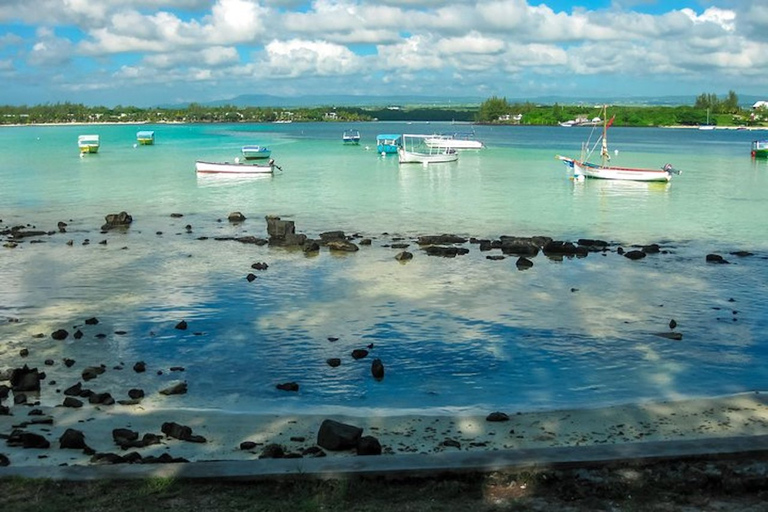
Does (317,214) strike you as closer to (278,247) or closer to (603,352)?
(278,247)

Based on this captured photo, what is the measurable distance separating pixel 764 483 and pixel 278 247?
2288cm

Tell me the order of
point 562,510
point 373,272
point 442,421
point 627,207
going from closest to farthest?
point 562,510 → point 442,421 → point 373,272 → point 627,207

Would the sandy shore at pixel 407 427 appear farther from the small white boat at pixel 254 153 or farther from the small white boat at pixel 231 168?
the small white boat at pixel 254 153

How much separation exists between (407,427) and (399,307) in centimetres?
834

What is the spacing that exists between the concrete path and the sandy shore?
6.18 ft

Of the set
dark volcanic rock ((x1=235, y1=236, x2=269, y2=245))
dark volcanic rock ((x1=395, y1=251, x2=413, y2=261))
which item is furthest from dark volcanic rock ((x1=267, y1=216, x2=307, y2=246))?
dark volcanic rock ((x1=395, y1=251, x2=413, y2=261))

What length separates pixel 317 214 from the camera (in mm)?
39562

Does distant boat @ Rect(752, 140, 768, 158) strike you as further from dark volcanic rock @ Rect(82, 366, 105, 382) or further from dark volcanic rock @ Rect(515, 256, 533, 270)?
dark volcanic rock @ Rect(82, 366, 105, 382)

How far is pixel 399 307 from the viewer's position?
1950 centimetres

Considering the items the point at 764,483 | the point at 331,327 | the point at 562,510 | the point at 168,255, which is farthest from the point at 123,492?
the point at 168,255

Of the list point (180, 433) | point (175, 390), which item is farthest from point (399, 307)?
point (180, 433)

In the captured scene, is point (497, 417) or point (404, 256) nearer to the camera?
point (497, 417)

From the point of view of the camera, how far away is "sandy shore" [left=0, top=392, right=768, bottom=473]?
32.9 ft

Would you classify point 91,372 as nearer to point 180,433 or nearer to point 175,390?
point 175,390
